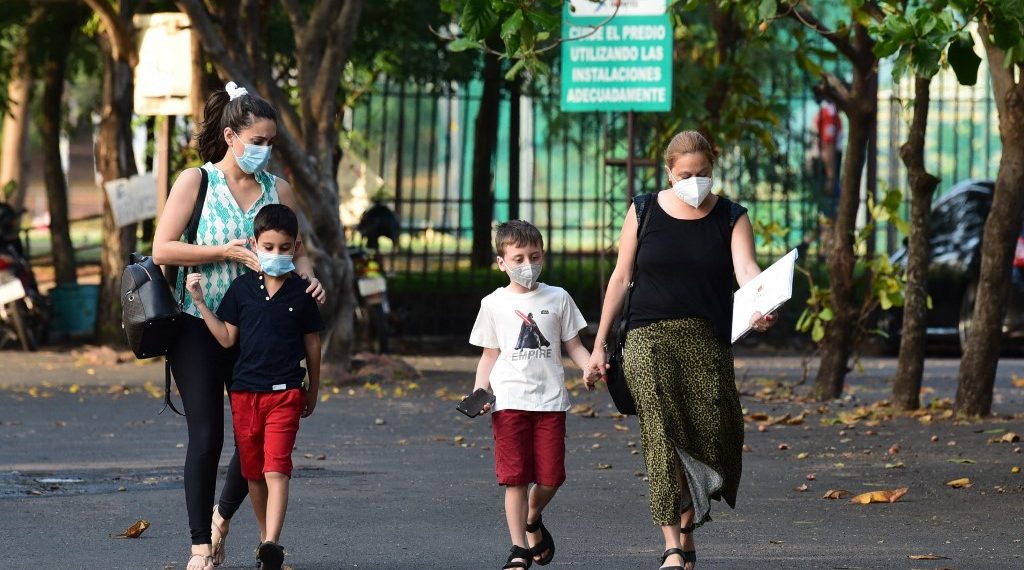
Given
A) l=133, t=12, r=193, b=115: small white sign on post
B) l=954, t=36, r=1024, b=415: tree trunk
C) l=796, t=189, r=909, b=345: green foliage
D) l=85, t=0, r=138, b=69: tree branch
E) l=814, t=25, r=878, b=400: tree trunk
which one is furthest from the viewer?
l=85, t=0, r=138, b=69: tree branch

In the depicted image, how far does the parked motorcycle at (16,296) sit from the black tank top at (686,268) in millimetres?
12021

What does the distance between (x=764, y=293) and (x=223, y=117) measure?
2016 mm

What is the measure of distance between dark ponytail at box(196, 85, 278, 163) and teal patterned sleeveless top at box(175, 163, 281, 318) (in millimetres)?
123

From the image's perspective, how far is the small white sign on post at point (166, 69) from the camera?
15336 mm

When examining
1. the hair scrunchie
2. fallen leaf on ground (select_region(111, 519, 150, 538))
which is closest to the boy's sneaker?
fallen leaf on ground (select_region(111, 519, 150, 538))

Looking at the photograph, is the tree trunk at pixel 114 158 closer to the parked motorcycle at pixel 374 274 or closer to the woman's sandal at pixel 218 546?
the parked motorcycle at pixel 374 274

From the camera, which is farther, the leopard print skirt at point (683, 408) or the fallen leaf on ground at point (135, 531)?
the fallen leaf on ground at point (135, 531)

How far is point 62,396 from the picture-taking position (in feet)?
44.0

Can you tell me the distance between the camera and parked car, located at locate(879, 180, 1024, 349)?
677 inches

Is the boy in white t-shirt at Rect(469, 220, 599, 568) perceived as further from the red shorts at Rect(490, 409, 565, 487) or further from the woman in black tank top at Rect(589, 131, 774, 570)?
the woman in black tank top at Rect(589, 131, 774, 570)

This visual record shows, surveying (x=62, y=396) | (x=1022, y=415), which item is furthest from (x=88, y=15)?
(x=1022, y=415)

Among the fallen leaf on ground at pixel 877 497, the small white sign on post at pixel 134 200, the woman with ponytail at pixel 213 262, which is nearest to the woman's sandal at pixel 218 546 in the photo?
the woman with ponytail at pixel 213 262

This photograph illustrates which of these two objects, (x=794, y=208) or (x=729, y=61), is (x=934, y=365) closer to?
A: (x=729, y=61)

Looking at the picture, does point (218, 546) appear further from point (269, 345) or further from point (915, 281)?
point (915, 281)
